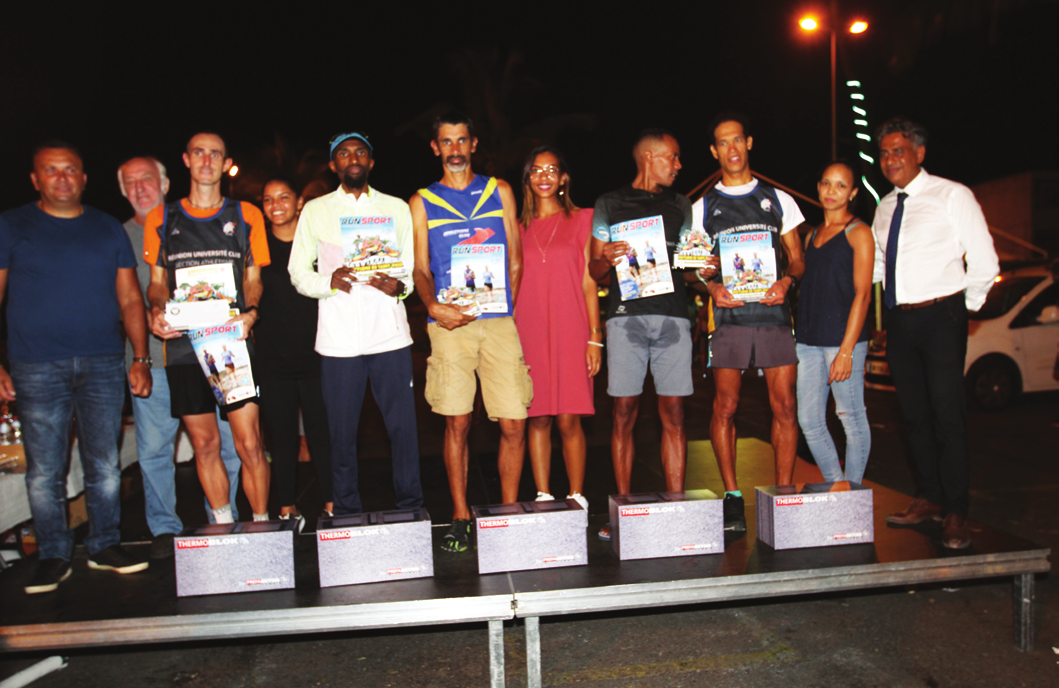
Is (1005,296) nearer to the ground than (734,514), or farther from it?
farther from it

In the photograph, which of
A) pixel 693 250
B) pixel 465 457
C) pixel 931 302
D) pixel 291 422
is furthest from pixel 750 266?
pixel 291 422

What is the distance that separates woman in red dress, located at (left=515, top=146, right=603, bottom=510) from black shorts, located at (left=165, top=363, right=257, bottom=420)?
1.63m

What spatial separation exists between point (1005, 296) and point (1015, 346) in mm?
669

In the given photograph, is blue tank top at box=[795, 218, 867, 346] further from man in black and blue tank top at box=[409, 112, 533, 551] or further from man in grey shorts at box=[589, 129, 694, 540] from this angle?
man in black and blue tank top at box=[409, 112, 533, 551]

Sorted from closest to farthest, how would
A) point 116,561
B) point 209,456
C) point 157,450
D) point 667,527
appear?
point 667,527 → point 116,561 → point 209,456 → point 157,450

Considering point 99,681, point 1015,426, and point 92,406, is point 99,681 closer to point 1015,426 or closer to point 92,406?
point 92,406

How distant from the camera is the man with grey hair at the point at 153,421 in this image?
405 cm

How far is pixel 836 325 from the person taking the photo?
4.09 meters

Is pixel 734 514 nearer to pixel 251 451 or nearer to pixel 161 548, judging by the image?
pixel 251 451

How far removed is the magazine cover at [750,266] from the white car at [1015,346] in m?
6.86

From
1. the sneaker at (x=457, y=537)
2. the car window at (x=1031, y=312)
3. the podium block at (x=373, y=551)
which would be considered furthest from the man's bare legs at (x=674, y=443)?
the car window at (x=1031, y=312)

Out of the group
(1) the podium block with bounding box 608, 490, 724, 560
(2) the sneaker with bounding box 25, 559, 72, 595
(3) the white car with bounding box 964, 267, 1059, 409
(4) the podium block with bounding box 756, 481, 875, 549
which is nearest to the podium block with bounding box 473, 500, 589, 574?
(1) the podium block with bounding box 608, 490, 724, 560

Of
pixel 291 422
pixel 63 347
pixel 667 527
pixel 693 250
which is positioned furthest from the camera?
pixel 291 422

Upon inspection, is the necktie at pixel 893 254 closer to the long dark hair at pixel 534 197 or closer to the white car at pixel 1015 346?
the long dark hair at pixel 534 197
